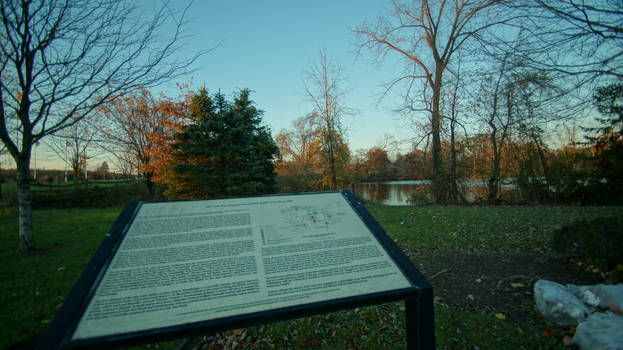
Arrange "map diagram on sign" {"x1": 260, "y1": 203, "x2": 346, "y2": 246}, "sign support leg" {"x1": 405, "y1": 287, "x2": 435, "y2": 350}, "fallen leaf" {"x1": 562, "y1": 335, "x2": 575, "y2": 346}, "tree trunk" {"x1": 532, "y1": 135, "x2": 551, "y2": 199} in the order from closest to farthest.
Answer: "sign support leg" {"x1": 405, "y1": 287, "x2": 435, "y2": 350}, "map diagram on sign" {"x1": 260, "y1": 203, "x2": 346, "y2": 246}, "fallen leaf" {"x1": 562, "y1": 335, "x2": 575, "y2": 346}, "tree trunk" {"x1": 532, "y1": 135, "x2": 551, "y2": 199}

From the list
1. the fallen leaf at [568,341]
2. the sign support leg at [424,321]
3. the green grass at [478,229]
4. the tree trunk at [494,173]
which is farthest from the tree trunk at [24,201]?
the tree trunk at [494,173]

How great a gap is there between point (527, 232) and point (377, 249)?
669 centimetres

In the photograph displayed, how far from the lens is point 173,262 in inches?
69.1

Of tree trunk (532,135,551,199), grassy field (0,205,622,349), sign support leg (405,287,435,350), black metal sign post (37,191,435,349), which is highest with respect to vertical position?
tree trunk (532,135,551,199)

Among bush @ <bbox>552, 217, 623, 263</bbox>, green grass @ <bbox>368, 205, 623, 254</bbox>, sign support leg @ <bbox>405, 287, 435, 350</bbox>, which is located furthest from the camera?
green grass @ <bbox>368, 205, 623, 254</bbox>

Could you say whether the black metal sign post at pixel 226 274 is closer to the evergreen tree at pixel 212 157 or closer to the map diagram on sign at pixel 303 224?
the map diagram on sign at pixel 303 224

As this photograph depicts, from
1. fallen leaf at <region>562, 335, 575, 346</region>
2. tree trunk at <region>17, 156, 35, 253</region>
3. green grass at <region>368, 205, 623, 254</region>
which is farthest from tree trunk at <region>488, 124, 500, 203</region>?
tree trunk at <region>17, 156, 35, 253</region>

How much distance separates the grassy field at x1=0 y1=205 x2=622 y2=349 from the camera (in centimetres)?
290

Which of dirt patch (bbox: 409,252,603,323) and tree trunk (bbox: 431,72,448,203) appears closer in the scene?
dirt patch (bbox: 409,252,603,323)

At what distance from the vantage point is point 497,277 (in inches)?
162

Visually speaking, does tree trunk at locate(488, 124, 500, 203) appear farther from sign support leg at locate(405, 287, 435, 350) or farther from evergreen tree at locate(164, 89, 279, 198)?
sign support leg at locate(405, 287, 435, 350)

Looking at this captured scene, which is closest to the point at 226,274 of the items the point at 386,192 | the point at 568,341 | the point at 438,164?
the point at 568,341

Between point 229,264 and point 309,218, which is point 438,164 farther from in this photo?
point 229,264

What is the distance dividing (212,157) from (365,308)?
37.9 feet
